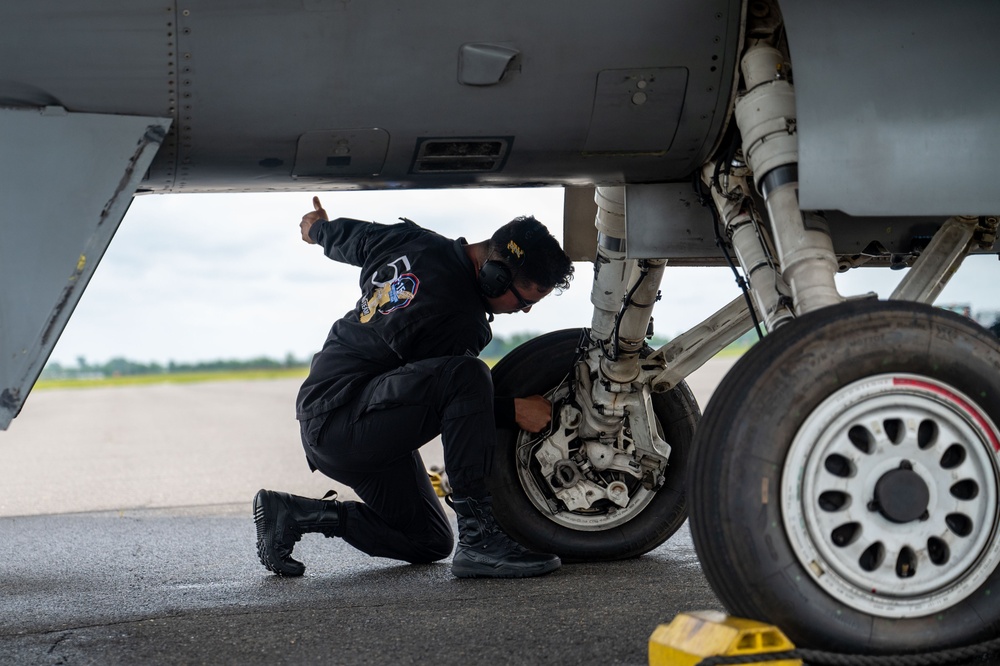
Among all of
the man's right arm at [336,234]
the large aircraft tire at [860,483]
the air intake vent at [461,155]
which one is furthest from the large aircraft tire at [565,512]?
the large aircraft tire at [860,483]

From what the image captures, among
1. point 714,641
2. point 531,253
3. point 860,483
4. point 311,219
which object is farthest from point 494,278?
point 714,641

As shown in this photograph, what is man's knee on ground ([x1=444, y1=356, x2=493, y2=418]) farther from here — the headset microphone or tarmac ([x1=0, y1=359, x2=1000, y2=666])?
tarmac ([x1=0, y1=359, x2=1000, y2=666])

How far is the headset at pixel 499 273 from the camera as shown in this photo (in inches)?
120

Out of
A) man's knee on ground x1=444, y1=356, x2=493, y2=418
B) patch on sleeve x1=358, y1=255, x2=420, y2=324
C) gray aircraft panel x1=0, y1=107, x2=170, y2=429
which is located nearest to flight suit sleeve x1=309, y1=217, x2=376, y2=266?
patch on sleeve x1=358, y1=255, x2=420, y2=324

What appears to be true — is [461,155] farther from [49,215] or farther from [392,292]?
[49,215]

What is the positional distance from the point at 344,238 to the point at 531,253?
2.02 feet

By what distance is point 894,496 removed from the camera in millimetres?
1881

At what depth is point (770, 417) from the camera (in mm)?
1896

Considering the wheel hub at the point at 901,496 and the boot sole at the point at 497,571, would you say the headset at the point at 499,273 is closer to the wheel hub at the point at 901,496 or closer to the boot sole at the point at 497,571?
the boot sole at the point at 497,571

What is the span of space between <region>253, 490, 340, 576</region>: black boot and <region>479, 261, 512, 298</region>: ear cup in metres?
0.84

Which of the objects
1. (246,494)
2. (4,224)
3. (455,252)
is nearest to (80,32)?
(4,224)

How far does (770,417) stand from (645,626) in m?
0.61

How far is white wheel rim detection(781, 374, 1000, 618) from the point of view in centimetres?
187

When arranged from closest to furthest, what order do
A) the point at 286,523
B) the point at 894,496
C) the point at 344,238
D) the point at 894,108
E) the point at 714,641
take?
1. the point at 714,641
2. the point at 894,496
3. the point at 894,108
4. the point at 286,523
5. the point at 344,238
